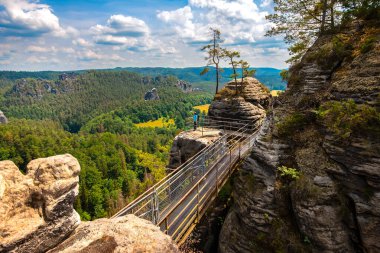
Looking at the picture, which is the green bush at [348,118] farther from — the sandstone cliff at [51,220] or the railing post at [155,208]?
the sandstone cliff at [51,220]

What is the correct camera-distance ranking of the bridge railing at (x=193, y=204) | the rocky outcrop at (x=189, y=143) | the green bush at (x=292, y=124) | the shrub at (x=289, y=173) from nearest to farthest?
the shrub at (x=289, y=173) < the bridge railing at (x=193, y=204) < the green bush at (x=292, y=124) < the rocky outcrop at (x=189, y=143)

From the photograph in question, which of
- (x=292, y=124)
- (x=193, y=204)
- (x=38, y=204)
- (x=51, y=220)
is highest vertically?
(x=292, y=124)

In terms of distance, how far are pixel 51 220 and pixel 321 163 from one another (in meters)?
9.29

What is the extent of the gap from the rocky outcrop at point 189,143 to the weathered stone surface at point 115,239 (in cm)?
1509

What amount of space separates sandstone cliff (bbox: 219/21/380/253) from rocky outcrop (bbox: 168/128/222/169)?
27.8ft

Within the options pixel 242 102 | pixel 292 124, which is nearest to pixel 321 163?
pixel 292 124

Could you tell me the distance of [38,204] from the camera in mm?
5270

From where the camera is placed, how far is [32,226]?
16.3ft

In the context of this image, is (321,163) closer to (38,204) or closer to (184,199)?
(184,199)

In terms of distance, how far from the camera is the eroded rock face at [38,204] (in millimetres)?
4788

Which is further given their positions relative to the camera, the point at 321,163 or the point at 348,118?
the point at 321,163

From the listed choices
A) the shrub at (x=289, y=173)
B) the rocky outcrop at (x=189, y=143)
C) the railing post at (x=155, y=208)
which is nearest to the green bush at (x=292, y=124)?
the shrub at (x=289, y=173)

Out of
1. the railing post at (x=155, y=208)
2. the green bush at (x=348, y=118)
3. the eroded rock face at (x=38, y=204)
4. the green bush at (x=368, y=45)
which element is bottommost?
the railing post at (x=155, y=208)

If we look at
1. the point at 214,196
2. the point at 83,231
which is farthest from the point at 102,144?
the point at 83,231
